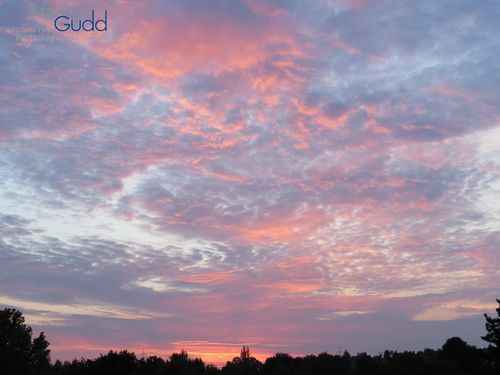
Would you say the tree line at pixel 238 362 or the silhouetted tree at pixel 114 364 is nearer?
the tree line at pixel 238 362

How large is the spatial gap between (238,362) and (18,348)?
37.2 metres

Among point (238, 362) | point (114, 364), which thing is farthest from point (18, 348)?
point (238, 362)

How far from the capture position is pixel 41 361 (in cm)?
6688

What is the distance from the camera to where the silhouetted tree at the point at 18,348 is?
202 feet

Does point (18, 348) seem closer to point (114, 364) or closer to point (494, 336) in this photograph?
point (114, 364)

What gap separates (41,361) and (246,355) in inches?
1349

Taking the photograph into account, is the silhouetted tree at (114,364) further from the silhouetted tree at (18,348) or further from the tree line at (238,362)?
the silhouetted tree at (18,348)

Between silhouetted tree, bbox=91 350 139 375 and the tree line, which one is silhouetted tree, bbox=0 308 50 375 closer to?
the tree line

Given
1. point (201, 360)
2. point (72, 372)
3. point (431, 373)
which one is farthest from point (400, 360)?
point (201, 360)

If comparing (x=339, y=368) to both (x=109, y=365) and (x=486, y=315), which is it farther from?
(x=486, y=315)

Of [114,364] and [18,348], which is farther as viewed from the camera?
[114,364]

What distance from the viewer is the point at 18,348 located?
63.7 metres

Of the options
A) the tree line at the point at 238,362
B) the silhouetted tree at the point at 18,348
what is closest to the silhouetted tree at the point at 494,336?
the tree line at the point at 238,362

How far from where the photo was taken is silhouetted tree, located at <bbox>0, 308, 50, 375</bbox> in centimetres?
6172
